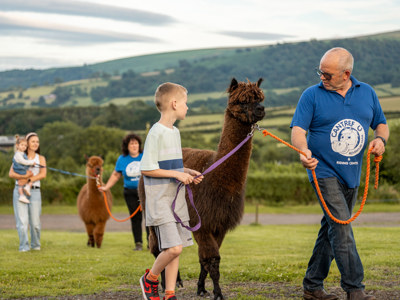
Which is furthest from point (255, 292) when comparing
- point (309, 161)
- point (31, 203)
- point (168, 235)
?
point (31, 203)

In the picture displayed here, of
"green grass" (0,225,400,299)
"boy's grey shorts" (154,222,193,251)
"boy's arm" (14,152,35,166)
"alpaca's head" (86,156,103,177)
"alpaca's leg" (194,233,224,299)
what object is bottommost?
"green grass" (0,225,400,299)

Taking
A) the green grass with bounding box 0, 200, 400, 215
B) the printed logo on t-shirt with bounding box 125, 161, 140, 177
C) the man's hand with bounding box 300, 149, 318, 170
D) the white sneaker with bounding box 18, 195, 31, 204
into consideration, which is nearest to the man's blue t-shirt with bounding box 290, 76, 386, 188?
the man's hand with bounding box 300, 149, 318, 170

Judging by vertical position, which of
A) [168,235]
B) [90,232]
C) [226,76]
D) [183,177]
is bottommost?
[90,232]

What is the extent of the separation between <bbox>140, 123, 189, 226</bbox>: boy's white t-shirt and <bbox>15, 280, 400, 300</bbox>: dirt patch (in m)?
1.57

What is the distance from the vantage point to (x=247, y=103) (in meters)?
5.87

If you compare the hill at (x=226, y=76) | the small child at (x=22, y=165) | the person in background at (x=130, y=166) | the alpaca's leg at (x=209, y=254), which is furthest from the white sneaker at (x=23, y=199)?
the hill at (x=226, y=76)

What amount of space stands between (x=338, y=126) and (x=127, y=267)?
459cm

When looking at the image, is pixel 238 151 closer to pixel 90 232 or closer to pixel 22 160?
pixel 22 160

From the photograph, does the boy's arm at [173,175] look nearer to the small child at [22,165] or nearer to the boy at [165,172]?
the boy at [165,172]

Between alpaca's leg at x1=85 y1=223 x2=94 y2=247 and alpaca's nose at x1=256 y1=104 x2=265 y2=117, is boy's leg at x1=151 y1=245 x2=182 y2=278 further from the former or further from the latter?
alpaca's leg at x1=85 y1=223 x2=94 y2=247

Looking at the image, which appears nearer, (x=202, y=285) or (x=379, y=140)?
(x=379, y=140)

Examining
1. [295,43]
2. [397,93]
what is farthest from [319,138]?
[295,43]

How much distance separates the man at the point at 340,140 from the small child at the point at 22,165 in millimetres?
7249

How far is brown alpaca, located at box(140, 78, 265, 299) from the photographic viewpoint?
5.88 m
